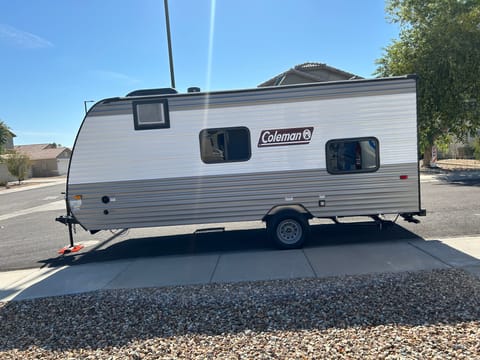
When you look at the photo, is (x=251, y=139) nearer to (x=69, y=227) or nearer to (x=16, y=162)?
(x=69, y=227)

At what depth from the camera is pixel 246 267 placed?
594cm

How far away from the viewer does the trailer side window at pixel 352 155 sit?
262 inches

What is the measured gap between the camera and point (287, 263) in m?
5.98

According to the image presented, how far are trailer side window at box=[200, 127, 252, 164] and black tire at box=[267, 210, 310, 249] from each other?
1.50 meters

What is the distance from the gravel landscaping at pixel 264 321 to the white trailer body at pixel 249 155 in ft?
6.72

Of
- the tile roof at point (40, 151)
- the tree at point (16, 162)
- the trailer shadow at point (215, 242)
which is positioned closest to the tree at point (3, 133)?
the tree at point (16, 162)

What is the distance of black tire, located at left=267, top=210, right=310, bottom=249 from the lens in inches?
266

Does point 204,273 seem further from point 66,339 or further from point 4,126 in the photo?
point 4,126

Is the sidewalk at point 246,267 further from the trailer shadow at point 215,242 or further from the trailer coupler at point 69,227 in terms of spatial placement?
the trailer coupler at point 69,227

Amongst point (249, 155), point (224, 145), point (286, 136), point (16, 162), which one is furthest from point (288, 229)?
point (16, 162)

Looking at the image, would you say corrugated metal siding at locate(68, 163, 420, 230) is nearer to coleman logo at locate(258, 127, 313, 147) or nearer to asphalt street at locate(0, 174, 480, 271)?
coleman logo at locate(258, 127, 313, 147)

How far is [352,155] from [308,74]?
21.8 meters

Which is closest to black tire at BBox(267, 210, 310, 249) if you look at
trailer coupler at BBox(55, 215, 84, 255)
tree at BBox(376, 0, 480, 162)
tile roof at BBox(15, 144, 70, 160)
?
trailer coupler at BBox(55, 215, 84, 255)

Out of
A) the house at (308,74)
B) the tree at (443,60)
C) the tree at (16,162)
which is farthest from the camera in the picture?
the tree at (16,162)
